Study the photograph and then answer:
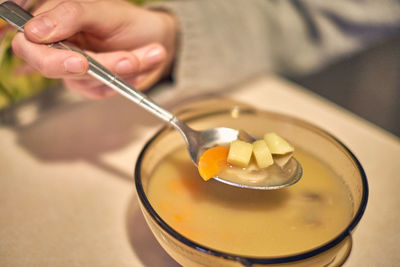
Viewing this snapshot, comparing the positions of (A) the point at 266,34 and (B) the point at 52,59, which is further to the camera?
(A) the point at 266,34

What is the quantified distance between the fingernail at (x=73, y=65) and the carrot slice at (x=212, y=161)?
0.81 feet

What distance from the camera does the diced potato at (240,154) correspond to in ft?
1.97

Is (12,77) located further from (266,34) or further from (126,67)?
(266,34)

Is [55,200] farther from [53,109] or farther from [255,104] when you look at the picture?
[255,104]

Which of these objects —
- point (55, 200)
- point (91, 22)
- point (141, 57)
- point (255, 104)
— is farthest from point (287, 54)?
point (55, 200)

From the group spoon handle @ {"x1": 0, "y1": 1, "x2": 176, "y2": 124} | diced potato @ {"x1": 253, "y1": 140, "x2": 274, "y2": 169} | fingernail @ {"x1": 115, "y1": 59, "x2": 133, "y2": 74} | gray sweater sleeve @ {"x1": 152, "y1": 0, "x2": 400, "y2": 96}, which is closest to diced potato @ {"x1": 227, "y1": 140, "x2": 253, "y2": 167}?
diced potato @ {"x1": 253, "y1": 140, "x2": 274, "y2": 169}

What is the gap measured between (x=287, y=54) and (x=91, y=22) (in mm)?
696

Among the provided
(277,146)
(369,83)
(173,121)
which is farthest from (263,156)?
(369,83)

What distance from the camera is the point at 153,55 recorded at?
721 millimetres

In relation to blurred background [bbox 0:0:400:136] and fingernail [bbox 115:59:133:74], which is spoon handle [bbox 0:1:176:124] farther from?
blurred background [bbox 0:0:400:136]

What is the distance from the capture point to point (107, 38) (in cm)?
75

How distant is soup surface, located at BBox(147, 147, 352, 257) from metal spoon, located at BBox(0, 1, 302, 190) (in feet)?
0.12

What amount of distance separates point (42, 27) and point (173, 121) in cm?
26

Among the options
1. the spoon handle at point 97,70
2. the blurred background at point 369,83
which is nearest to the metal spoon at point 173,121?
the spoon handle at point 97,70
